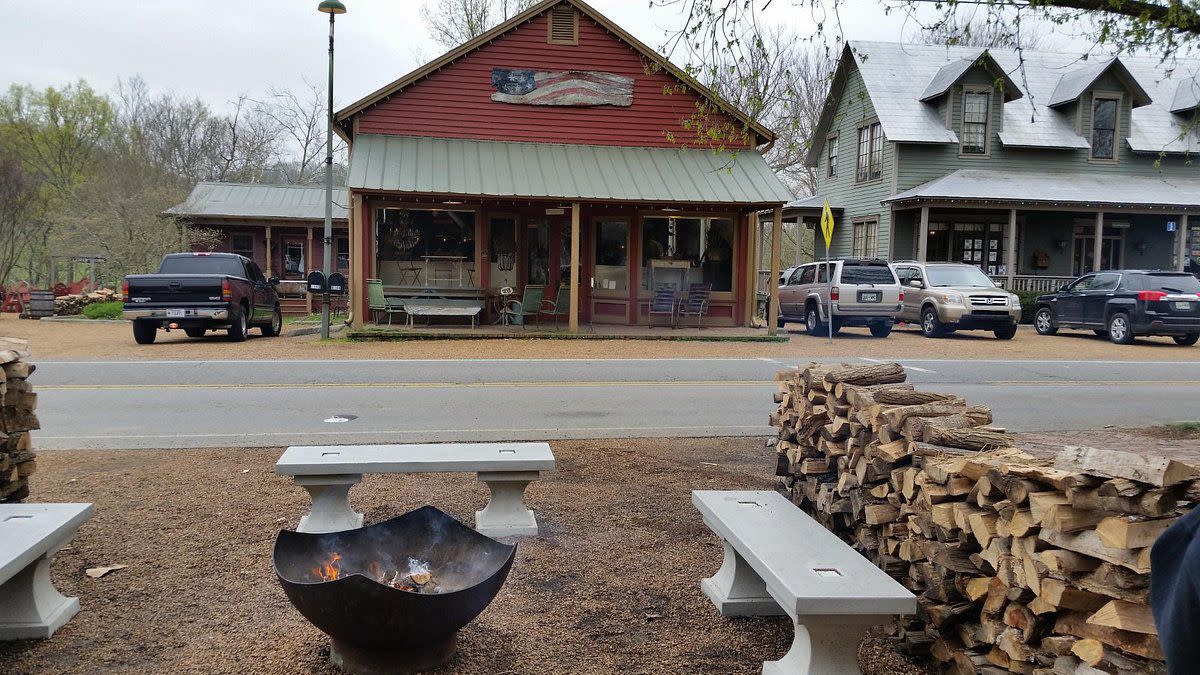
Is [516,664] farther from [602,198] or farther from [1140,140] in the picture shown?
[1140,140]

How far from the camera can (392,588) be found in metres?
3.44

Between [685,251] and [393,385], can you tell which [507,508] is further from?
[685,251]

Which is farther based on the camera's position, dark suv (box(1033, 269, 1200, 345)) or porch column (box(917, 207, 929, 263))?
porch column (box(917, 207, 929, 263))

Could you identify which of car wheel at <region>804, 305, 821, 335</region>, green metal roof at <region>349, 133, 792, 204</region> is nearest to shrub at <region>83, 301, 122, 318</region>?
green metal roof at <region>349, 133, 792, 204</region>

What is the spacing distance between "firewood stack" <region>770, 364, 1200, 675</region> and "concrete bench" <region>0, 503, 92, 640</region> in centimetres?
383

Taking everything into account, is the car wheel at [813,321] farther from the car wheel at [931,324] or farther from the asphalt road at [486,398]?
the asphalt road at [486,398]

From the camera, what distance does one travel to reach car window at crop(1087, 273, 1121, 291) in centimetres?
2153

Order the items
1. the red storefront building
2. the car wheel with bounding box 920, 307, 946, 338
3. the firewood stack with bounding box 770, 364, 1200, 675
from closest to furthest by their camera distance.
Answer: the firewood stack with bounding box 770, 364, 1200, 675 < the red storefront building < the car wheel with bounding box 920, 307, 946, 338

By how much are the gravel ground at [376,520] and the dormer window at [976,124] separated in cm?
2573

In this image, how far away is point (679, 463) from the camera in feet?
25.5

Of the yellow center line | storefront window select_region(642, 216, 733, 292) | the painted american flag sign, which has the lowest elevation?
the yellow center line

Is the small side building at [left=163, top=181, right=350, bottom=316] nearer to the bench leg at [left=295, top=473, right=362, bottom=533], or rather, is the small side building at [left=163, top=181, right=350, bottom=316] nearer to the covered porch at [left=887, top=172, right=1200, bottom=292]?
the covered porch at [left=887, top=172, right=1200, bottom=292]

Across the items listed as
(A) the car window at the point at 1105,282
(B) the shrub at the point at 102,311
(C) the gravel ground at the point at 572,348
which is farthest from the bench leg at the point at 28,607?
(B) the shrub at the point at 102,311

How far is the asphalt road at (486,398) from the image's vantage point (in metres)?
9.23
